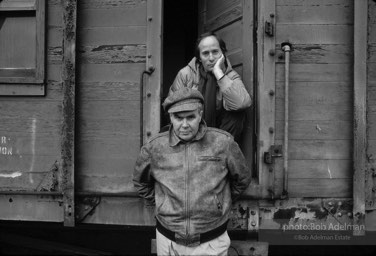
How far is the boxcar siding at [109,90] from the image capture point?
3.00 meters

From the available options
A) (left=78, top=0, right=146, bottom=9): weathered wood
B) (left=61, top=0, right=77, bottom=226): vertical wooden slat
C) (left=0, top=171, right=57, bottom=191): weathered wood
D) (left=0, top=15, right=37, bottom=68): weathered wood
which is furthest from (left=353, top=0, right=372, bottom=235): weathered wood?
(left=0, top=15, right=37, bottom=68): weathered wood

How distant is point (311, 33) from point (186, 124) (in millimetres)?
1184

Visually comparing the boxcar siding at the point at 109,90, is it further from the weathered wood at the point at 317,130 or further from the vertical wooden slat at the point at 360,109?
the vertical wooden slat at the point at 360,109

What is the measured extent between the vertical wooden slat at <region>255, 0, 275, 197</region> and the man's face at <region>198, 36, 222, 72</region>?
298mm

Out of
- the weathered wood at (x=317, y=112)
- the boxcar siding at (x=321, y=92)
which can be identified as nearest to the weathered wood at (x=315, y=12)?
the boxcar siding at (x=321, y=92)

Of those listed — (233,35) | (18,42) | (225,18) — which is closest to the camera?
(18,42)

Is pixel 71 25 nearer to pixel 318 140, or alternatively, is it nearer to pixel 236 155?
pixel 236 155

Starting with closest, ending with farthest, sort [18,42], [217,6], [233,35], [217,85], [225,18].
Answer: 1. [217,85]
2. [18,42]
3. [233,35]
4. [225,18]
5. [217,6]

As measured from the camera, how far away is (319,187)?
9.45ft

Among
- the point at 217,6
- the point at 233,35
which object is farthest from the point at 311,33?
the point at 217,6

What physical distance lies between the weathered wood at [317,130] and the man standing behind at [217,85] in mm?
318

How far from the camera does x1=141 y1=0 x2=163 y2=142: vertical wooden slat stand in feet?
9.68

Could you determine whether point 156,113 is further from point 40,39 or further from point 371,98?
point 371,98

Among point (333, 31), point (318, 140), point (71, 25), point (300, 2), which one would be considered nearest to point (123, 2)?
point (71, 25)
